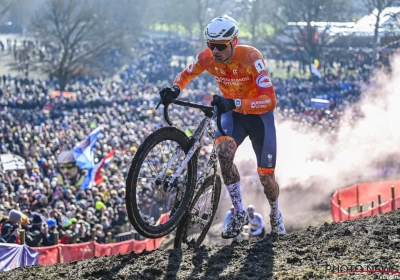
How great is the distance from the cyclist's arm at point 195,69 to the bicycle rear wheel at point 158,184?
832mm

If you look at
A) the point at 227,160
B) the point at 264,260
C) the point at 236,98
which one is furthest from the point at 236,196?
the point at 264,260

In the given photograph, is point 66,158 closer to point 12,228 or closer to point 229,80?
point 12,228

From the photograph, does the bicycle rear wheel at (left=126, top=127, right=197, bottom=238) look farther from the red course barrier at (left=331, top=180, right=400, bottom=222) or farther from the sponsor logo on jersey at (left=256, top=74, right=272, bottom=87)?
the red course barrier at (left=331, top=180, right=400, bottom=222)

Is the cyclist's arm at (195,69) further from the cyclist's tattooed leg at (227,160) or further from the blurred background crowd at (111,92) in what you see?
the blurred background crowd at (111,92)

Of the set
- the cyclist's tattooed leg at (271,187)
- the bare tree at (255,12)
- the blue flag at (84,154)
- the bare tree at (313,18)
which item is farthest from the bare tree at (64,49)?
the cyclist's tattooed leg at (271,187)

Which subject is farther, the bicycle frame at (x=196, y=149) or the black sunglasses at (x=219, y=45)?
the black sunglasses at (x=219, y=45)

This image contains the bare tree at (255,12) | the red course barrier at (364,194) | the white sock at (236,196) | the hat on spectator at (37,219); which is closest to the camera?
the white sock at (236,196)

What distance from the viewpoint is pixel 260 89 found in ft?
23.8

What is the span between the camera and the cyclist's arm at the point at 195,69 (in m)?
7.56

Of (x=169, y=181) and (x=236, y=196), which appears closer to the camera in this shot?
(x=169, y=181)

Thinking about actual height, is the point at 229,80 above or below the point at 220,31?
below

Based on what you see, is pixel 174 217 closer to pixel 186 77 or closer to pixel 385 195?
pixel 186 77

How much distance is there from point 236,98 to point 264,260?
1.91 m

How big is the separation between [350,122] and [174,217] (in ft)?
78.5
